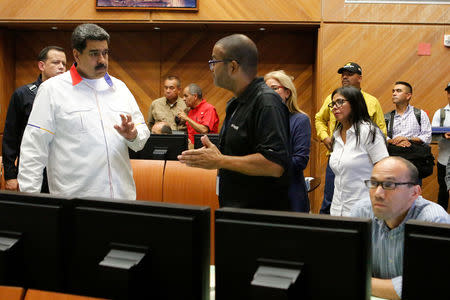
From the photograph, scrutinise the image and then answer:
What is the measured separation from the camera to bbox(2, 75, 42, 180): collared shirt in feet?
9.72


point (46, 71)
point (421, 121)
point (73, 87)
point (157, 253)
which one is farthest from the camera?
point (421, 121)

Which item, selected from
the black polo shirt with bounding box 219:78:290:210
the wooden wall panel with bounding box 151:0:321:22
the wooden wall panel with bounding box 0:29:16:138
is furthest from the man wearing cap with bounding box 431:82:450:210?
the wooden wall panel with bounding box 0:29:16:138

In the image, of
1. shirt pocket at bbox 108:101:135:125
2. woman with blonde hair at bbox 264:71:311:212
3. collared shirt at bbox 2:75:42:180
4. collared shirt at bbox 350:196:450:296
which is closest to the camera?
collared shirt at bbox 350:196:450:296

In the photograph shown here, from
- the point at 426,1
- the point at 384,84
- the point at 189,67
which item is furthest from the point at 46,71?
the point at 426,1

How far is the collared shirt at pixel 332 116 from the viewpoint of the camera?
471 centimetres

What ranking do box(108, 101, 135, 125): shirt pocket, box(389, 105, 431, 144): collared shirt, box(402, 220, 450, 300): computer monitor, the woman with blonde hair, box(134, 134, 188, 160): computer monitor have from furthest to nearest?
1. box(389, 105, 431, 144): collared shirt
2. box(134, 134, 188, 160): computer monitor
3. the woman with blonde hair
4. box(108, 101, 135, 125): shirt pocket
5. box(402, 220, 450, 300): computer monitor

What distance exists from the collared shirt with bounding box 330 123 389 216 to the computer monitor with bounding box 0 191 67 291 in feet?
7.38

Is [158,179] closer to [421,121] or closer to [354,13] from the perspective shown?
[421,121]

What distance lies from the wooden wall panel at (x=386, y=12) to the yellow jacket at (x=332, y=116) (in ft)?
4.94

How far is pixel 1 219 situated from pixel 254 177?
96 centimetres

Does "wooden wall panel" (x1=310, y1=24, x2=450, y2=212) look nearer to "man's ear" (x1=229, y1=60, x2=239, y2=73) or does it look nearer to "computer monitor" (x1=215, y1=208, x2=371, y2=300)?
"man's ear" (x1=229, y1=60, x2=239, y2=73)

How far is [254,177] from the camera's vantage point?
197cm

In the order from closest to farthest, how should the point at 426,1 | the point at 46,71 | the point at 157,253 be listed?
the point at 157,253 → the point at 46,71 → the point at 426,1

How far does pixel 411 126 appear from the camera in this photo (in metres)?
5.17
